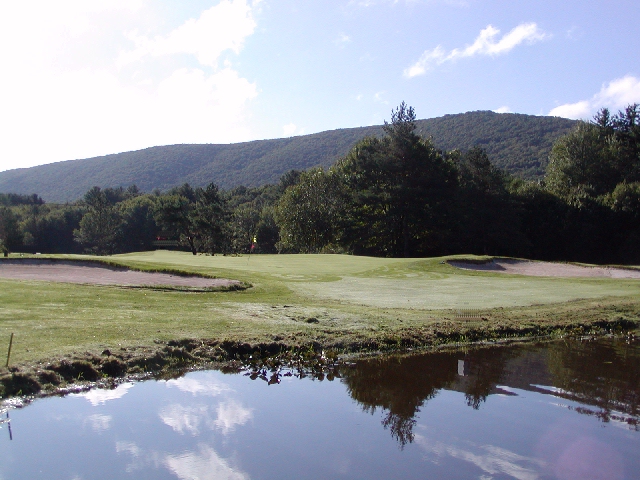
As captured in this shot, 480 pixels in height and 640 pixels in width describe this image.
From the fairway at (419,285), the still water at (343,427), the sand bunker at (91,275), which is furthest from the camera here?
the sand bunker at (91,275)

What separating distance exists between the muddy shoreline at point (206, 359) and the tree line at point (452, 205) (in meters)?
41.4

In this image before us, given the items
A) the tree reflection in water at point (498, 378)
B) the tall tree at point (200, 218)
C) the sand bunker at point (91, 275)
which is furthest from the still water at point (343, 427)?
the tall tree at point (200, 218)

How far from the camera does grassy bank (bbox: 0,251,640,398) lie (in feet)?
33.0

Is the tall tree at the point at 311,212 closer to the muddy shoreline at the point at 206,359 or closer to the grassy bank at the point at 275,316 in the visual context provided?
the grassy bank at the point at 275,316

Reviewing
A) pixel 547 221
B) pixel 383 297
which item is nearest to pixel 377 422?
pixel 383 297

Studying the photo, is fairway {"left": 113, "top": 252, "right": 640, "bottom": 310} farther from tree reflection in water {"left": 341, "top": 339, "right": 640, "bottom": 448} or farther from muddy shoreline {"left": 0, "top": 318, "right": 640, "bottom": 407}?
tree reflection in water {"left": 341, "top": 339, "right": 640, "bottom": 448}

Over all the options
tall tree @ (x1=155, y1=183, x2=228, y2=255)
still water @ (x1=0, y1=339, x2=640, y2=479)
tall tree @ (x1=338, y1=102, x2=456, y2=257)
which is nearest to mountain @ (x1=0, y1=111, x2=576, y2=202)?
tall tree @ (x1=338, y1=102, x2=456, y2=257)

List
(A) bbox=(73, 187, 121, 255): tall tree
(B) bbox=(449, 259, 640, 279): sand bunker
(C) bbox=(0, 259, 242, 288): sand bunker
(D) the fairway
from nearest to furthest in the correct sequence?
1. (D) the fairway
2. (C) bbox=(0, 259, 242, 288): sand bunker
3. (B) bbox=(449, 259, 640, 279): sand bunker
4. (A) bbox=(73, 187, 121, 255): tall tree

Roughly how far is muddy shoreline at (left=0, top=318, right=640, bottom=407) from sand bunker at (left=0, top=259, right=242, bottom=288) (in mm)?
8726

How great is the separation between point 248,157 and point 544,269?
141228mm

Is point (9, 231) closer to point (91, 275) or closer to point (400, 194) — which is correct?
point (400, 194)

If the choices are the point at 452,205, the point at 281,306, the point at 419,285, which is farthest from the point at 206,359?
the point at 452,205

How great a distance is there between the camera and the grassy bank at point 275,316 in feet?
33.0

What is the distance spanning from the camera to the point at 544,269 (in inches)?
1184
